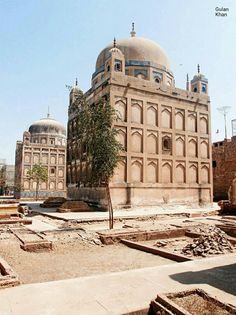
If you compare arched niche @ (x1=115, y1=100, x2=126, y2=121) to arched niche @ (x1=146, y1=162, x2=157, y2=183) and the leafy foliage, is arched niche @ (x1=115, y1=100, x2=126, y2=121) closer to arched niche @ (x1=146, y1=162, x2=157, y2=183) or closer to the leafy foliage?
arched niche @ (x1=146, y1=162, x2=157, y2=183)

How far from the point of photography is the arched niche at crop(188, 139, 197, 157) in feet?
84.8

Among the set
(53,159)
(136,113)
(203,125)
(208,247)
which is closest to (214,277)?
(208,247)

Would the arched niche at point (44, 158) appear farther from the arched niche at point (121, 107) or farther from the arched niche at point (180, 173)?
the arched niche at point (121, 107)

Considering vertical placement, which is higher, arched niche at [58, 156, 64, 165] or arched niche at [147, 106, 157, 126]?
arched niche at [147, 106, 157, 126]

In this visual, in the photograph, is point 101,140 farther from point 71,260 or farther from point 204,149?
point 204,149

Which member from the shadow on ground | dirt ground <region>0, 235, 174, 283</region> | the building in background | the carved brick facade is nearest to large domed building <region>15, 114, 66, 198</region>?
the building in background

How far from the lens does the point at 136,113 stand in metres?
23.0

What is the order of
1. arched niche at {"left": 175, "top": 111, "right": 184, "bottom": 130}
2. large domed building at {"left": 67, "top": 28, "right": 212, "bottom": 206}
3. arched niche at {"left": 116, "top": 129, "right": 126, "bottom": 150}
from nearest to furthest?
arched niche at {"left": 116, "top": 129, "right": 126, "bottom": 150}
large domed building at {"left": 67, "top": 28, "right": 212, "bottom": 206}
arched niche at {"left": 175, "top": 111, "right": 184, "bottom": 130}

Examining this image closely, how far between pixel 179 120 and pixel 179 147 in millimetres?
2508

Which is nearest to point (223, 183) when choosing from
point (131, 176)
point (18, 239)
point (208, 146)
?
point (208, 146)

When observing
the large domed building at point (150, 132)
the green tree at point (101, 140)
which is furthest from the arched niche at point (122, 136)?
the green tree at point (101, 140)

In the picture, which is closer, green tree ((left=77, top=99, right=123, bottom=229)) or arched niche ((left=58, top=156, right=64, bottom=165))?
green tree ((left=77, top=99, right=123, bottom=229))

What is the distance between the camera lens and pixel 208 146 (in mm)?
27156

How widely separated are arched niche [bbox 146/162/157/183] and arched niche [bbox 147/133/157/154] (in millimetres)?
1100
